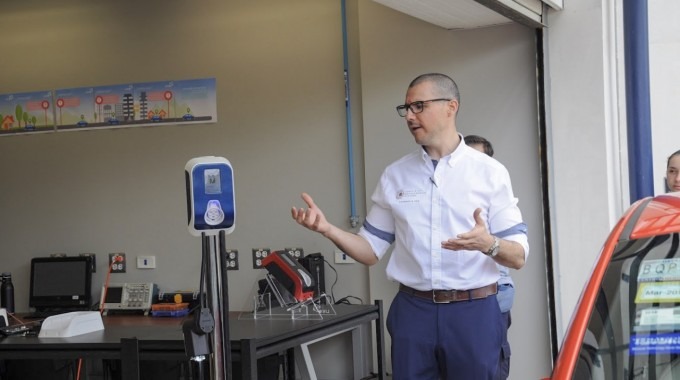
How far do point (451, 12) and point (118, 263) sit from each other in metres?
3.01

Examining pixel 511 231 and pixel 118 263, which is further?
pixel 118 263

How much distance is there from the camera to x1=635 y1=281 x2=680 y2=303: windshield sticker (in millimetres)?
1669

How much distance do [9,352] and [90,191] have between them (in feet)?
7.92

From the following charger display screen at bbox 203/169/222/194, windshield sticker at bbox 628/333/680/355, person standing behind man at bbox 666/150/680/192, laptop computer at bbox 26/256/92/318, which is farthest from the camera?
laptop computer at bbox 26/256/92/318

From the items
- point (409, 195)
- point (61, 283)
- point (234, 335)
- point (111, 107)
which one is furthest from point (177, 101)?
point (409, 195)

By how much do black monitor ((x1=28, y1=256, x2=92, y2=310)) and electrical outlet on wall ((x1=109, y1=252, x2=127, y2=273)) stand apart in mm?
157

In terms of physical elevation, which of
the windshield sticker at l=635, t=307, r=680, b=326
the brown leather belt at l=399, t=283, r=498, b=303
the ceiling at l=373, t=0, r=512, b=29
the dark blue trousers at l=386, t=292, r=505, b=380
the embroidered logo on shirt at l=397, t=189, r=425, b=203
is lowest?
the dark blue trousers at l=386, t=292, r=505, b=380

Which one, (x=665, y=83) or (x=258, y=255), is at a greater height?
(x=665, y=83)

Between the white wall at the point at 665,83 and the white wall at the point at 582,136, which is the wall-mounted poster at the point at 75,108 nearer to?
the white wall at the point at 582,136

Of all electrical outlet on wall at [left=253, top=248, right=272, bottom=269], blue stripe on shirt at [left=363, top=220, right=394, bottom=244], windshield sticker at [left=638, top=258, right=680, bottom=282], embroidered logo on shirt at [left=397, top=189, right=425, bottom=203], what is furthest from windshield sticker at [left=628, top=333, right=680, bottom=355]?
electrical outlet on wall at [left=253, top=248, right=272, bottom=269]

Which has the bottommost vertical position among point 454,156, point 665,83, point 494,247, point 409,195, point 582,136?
point 494,247

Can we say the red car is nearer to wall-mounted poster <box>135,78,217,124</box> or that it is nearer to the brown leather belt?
the brown leather belt

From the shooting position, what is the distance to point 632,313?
5.54ft

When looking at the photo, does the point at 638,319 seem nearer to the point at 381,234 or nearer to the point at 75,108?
the point at 381,234
